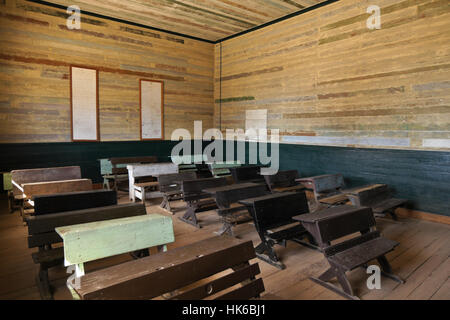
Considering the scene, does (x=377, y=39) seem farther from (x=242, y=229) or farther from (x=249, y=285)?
(x=249, y=285)

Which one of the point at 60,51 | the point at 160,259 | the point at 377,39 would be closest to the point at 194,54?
the point at 60,51

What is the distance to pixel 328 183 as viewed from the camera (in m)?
5.07

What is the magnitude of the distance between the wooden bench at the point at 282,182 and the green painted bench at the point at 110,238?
307 cm

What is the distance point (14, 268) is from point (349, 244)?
306 cm

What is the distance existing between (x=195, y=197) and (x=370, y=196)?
7.96 ft

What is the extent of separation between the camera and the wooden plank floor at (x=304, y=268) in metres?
2.54

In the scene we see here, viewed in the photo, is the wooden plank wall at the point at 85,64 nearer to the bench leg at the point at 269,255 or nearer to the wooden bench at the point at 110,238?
the wooden bench at the point at 110,238

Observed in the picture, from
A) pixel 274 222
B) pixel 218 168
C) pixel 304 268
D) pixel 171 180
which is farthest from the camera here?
pixel 218 168

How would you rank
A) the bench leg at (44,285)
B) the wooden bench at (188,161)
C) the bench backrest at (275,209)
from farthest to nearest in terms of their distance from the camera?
the wooden bench at (188,161) → the bench backrest at (275,209) → the bench leg at (44,285)

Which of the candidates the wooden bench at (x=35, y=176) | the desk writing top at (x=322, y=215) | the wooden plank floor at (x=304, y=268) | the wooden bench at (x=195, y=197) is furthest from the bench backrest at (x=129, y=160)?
the desk writing top at (x=322, y=215)

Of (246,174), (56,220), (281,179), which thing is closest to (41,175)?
(56,220)

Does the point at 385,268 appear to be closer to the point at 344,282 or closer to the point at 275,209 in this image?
the point at 344,282

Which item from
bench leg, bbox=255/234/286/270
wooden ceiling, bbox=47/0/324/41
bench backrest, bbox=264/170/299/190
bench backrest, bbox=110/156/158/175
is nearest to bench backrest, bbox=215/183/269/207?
bench leg, bbox=255/234/286/270

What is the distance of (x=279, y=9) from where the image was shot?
6.41 metres
